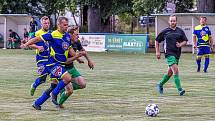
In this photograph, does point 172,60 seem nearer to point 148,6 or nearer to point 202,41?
point 202,41

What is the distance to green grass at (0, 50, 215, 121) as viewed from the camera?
11.1m

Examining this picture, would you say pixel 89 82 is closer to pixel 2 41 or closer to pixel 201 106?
pixel 201 106

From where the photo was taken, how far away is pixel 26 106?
41.4ft

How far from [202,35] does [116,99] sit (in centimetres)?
983

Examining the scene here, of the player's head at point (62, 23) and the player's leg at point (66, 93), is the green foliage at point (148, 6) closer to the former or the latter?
Answer: the player's leg at point (66, 93)

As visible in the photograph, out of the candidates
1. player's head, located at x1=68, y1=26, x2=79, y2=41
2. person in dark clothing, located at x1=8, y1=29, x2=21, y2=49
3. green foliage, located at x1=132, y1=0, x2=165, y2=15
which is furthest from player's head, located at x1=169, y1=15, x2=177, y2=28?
person in dark clothing, located at x1=8, y1=29, x2=21, y2=49

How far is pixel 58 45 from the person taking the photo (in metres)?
11.9

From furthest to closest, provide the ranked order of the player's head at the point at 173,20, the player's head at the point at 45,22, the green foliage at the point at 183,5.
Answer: the green foliage at the point at 183,5 < the player's head at the point at 173,20 < the player's head at the point at 45,22

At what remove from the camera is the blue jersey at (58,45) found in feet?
38.9

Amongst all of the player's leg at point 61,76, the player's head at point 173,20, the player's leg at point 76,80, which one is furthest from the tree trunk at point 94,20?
the player's leg at point 61,76

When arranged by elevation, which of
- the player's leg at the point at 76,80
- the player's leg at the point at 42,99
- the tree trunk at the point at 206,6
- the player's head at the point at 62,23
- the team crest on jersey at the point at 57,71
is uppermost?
the tree trunk at the point at 206,6

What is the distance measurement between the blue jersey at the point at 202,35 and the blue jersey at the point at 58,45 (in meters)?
11.6

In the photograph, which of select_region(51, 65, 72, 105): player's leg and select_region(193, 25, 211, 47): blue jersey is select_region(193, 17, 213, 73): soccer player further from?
select_region(51, 65, 72, 105): player's leg

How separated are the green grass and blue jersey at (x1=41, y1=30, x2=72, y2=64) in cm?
101
